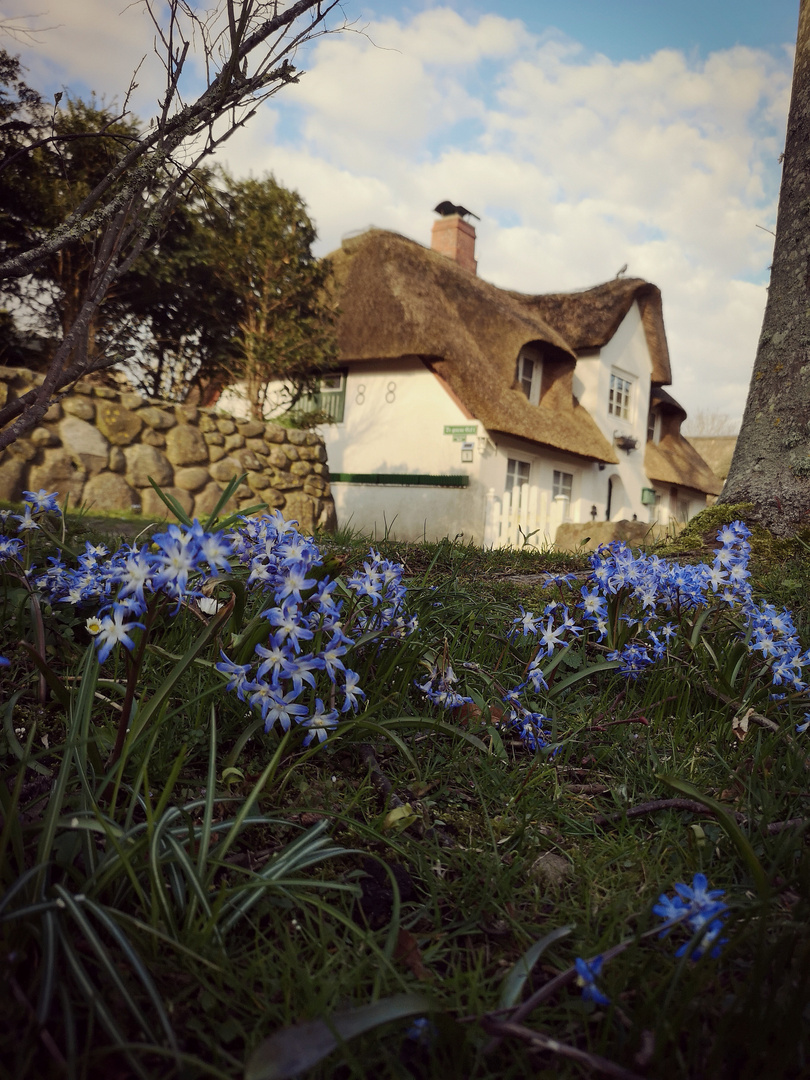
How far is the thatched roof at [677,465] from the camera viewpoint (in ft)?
59.9

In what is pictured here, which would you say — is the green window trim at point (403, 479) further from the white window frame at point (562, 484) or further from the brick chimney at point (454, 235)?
the brick chimney at point (454, 235)

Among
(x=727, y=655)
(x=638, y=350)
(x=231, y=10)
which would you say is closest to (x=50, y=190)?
(x=231, y=10)

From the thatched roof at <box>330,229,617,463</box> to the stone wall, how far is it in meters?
3.98

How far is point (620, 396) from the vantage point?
17.2 m

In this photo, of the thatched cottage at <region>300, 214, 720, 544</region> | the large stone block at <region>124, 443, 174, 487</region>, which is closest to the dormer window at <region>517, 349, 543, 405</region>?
the thatched cottage at <region>300, 214, 720, 544</region>

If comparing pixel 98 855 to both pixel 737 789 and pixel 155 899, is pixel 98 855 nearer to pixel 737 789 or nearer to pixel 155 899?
pixel 155 899

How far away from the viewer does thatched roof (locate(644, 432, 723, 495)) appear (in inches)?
719

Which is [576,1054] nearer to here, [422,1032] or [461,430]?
[422,1032]

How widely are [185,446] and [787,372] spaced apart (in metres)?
6.05

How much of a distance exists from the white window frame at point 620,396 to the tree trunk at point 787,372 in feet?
39.4

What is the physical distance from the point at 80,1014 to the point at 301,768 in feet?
2.47

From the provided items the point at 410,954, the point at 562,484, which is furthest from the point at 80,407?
the point at 562,484

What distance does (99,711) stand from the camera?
1692 millimetres

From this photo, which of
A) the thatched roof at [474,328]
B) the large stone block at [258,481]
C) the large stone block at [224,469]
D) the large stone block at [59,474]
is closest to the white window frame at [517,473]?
the thatched roof at [474,328]
